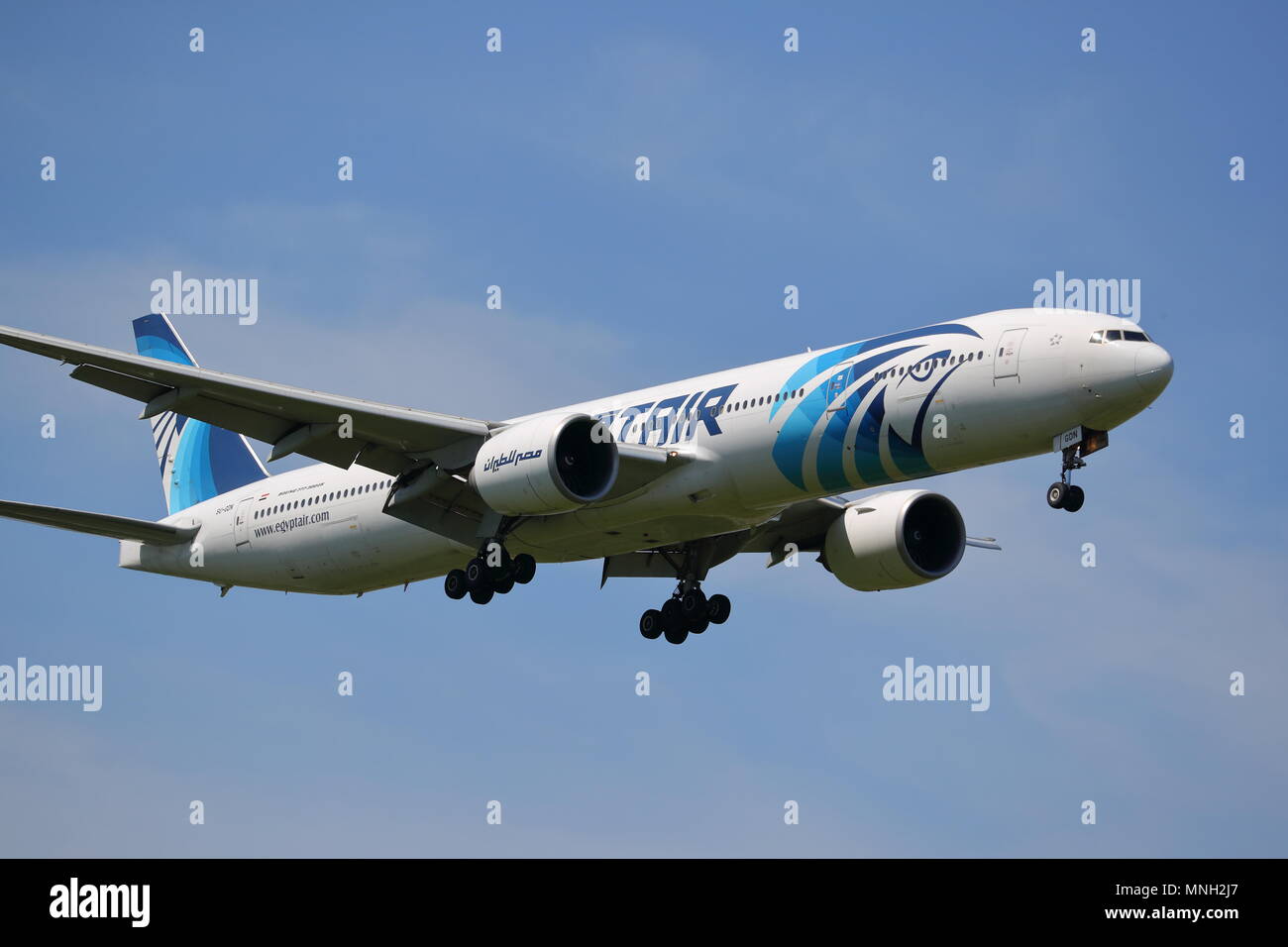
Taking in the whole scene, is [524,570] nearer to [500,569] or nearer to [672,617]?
[500,569]

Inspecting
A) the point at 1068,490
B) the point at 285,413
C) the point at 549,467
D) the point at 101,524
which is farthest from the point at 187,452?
the point at 1068,490

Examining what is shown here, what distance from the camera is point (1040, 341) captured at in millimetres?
29406

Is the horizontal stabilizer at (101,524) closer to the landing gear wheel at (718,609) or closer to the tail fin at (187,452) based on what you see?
the tail fin at (187,452)

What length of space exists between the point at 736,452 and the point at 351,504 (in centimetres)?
977

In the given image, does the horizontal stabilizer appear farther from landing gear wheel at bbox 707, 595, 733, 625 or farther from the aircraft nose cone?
the aircraft nose cone

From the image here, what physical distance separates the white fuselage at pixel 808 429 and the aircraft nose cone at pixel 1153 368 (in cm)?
3

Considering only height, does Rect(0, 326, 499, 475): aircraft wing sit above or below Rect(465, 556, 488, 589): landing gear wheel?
above

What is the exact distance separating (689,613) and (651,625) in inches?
39.4

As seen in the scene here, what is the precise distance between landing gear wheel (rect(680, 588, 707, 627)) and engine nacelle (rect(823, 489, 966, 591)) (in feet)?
9.97

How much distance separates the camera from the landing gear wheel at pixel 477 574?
3412 cm

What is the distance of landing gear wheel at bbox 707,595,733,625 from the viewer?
123 feet

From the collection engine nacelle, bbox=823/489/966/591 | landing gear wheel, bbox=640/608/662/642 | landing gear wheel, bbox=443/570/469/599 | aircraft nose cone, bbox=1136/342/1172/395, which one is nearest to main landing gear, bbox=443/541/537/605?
landing gear wheel, bbox=443/570/469/599

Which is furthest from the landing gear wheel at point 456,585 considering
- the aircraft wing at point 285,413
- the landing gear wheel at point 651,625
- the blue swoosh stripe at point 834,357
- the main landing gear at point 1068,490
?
the main landing gear at point 1068,490

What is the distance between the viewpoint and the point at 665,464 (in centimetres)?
3256
